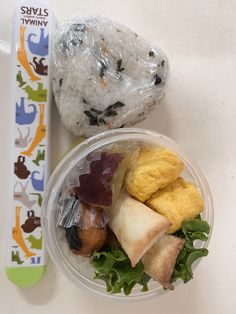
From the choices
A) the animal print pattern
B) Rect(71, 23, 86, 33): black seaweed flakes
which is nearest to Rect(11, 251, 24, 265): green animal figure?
the animal print pattern

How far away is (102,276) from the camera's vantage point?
0.57m

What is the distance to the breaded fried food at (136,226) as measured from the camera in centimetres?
54

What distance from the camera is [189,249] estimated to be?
574 mm

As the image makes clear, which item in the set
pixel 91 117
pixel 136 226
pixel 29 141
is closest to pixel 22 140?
pixel 29 141

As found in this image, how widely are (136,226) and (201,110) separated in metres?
0.26

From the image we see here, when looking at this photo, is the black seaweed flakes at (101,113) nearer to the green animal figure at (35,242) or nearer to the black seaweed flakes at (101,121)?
the black seaweed flakes at (101,121)

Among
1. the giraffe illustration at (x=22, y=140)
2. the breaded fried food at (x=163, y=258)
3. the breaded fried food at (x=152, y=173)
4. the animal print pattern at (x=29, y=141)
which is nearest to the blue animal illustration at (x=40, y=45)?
the animal print pattern at (x=29, y=141)

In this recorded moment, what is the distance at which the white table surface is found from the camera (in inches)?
27.6

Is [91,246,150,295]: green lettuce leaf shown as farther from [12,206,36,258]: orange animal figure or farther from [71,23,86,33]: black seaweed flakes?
[71,23,86,33]: black seaweed flakes

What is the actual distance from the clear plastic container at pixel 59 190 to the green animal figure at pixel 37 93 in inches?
3.8

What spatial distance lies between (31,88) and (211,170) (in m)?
0.31

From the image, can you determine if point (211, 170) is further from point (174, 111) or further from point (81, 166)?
point (81, 166)

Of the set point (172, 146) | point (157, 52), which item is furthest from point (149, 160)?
point (157, 52)

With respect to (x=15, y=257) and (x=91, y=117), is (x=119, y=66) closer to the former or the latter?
(x=91, y=117)
